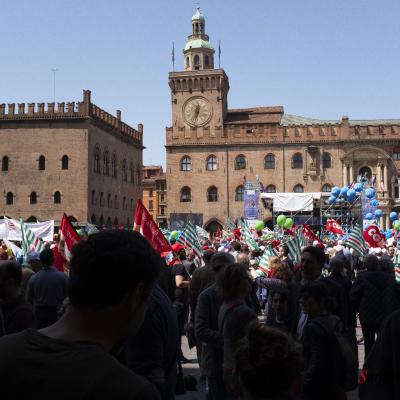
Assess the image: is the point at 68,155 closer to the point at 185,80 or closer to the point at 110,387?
the point at 185,80

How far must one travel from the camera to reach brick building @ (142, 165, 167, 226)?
3152 inches

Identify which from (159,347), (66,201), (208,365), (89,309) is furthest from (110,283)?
(66,201)

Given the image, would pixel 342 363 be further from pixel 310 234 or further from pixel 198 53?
pixel 198 53

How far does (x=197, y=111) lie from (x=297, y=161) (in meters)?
9.77

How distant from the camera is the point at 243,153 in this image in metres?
51.6

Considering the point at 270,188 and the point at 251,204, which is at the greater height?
the point at 270,188

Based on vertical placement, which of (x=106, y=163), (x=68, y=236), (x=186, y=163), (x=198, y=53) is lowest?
(x=68, y=236)

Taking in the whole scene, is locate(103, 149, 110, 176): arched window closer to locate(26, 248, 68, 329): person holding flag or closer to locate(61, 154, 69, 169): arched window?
locate(61, 154, 69, 169): arched window

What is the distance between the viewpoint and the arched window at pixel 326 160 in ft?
166

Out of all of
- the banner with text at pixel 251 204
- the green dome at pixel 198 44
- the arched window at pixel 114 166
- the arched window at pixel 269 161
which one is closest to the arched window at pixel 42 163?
the arched window at pixel 114 166

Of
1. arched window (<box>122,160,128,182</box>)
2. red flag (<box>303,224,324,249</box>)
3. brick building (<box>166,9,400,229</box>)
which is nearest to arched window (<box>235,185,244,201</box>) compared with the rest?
brick building (<box>166,9,400,229</box>)

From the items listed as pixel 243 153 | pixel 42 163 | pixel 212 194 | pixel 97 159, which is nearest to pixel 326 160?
pixel 243 153

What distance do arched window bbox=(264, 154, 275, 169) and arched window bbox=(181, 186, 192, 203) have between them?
6868 millimetres

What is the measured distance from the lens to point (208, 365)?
501 cm
